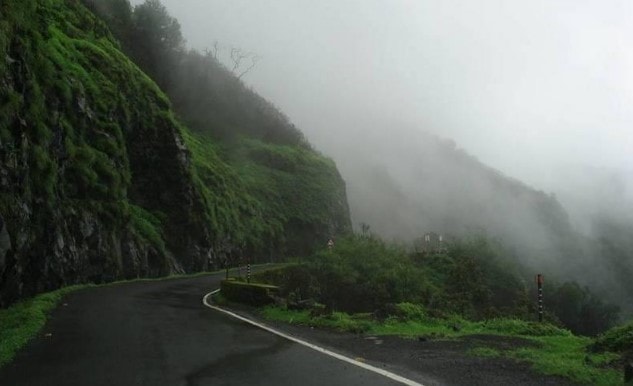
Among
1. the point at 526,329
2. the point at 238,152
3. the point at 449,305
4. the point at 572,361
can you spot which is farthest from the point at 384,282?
the point at 238,152

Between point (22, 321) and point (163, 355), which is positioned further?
point (22, 321)

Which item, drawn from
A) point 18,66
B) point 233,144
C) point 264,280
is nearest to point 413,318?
point 264,280

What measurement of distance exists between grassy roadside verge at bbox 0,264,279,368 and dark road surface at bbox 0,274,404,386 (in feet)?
0.82

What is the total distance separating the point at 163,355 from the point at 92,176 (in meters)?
21.2

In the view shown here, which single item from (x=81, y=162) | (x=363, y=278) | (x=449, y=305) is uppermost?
(x=81, y=162)

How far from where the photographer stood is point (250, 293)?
62.2 ft

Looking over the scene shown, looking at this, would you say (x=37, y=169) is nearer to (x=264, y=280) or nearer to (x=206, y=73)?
(x=264, y=280)

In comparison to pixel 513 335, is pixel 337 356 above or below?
below

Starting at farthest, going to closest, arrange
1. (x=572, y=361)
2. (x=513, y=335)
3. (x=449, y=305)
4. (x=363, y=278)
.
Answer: (x=363, y=278)
(x=449, y=305)
(x=513, y=335)
(x=572, y=361)

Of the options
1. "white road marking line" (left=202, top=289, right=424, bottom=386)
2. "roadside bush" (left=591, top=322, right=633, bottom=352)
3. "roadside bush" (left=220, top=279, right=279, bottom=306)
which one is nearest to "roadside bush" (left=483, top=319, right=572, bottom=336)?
"roadside bush" (left=591, top=322, right=633, bottom=352)

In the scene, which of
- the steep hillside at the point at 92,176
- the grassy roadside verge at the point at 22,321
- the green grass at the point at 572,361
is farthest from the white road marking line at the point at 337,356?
the steep hillside at the point at 92,176

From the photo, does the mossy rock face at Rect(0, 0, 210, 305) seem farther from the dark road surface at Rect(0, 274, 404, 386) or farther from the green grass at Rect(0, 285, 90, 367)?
the dark road surface at Rect(0, 274, 404, 386)

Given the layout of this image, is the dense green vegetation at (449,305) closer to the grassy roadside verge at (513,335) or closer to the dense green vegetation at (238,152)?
the grassy roadside verge at (513,335)

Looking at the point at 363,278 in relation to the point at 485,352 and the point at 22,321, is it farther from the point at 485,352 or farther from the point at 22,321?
the point at 485,352
